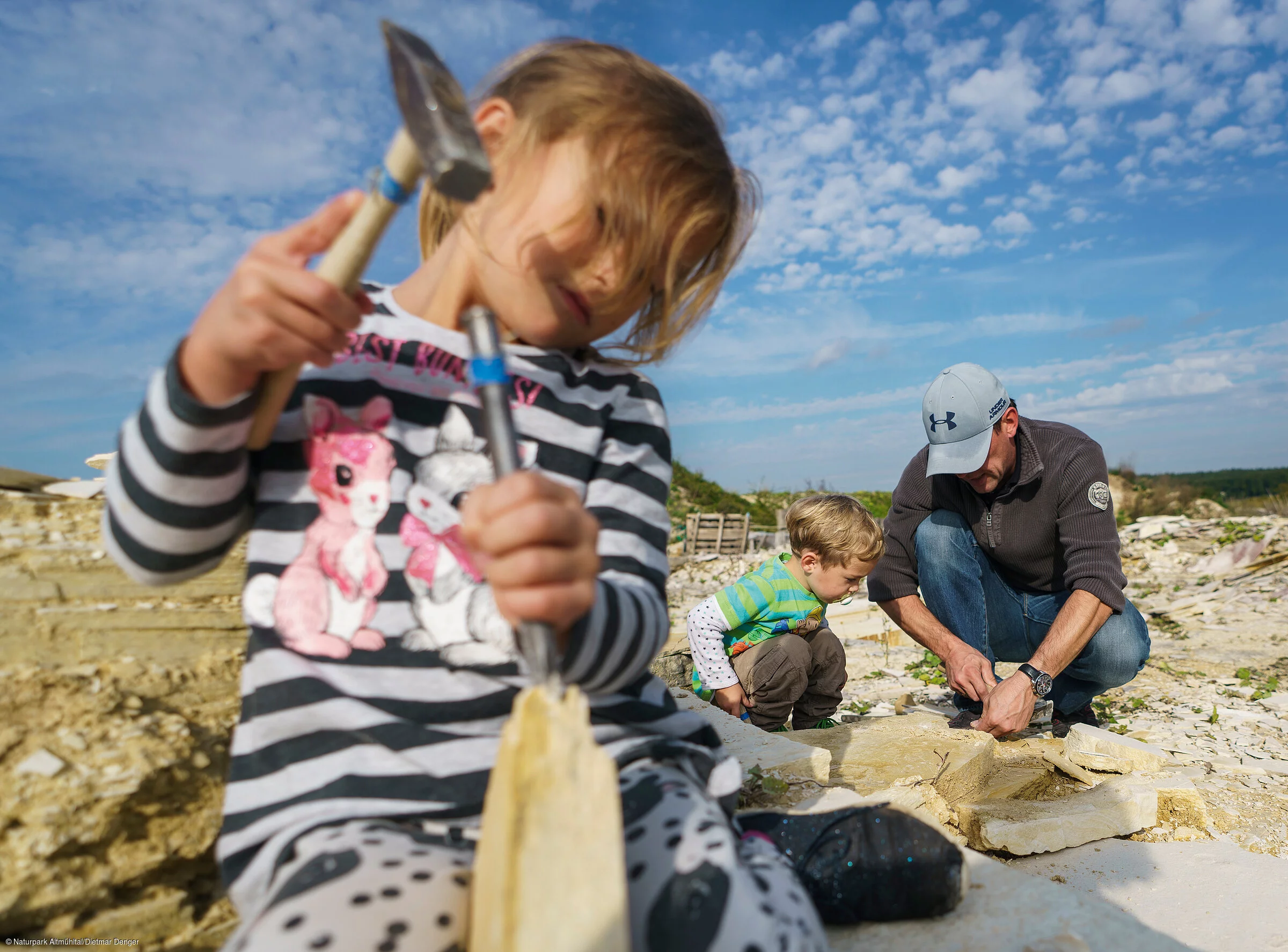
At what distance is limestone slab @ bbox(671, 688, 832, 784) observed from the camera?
7.89ft

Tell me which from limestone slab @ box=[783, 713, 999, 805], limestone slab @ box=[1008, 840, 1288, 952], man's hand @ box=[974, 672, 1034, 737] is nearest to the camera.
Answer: limestone slab @ box=[1008, 840, 1288, 952]

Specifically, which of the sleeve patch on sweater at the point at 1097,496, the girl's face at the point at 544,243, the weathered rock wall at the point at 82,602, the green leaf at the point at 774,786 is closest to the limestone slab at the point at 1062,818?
the green leaf at the point at 774,786

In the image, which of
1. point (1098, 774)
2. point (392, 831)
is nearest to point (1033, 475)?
point (1098, 774)

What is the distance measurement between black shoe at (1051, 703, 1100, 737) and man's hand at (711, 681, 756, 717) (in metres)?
1.58

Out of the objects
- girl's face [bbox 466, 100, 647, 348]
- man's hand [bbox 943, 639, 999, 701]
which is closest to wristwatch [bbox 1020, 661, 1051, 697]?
man's hand [bbox 943, 639, 999, 701]

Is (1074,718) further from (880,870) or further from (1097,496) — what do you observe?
(880,870)

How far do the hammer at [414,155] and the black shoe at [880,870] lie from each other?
4.41 feet

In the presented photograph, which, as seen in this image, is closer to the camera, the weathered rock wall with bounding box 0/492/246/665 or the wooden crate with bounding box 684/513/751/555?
the weathered rock wall with bounding box 0/492/246/665

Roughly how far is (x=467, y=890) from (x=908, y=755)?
7.86ft

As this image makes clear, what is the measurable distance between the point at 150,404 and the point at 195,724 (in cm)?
74

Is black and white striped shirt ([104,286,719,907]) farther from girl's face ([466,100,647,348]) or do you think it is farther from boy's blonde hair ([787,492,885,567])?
boy's blonde hair ([787,492,885,567])

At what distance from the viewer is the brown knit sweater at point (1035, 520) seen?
357cm

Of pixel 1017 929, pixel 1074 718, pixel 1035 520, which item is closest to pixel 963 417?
pixel 1035 520

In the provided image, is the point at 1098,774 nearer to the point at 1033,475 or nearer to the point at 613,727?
the point at 1033,475
